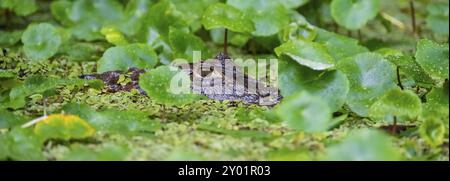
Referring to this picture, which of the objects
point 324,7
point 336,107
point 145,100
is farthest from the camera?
point 324,7

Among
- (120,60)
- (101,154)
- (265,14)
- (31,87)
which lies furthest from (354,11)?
(101,154)

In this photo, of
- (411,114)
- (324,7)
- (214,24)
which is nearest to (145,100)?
(214,24)

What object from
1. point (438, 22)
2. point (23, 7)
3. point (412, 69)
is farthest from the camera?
point (438, 22)

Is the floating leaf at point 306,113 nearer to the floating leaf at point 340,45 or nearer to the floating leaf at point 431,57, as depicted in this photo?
the floating leaf at point 431,57

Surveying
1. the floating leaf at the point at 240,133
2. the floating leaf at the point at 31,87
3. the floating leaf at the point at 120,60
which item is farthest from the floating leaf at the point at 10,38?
the floating leaf at the point at 240,133

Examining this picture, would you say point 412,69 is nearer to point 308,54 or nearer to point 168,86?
point 308,54
